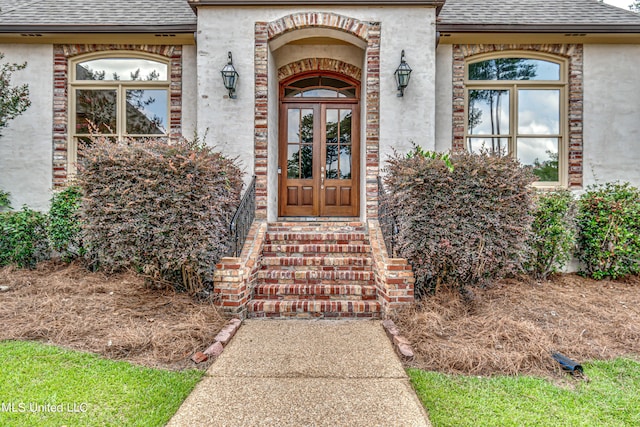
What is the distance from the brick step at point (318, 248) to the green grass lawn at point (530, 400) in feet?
7.59

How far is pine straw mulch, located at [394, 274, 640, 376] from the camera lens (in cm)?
309

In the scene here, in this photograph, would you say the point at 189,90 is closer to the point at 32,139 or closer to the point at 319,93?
the point at 319,93

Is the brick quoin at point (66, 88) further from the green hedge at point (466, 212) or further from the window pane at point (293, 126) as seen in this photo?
the green hedge at point (466, 212)

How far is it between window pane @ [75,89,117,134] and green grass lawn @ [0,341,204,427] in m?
4.83

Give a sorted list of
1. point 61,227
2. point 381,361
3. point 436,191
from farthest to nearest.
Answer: point 61,227
point 436,191
point 381,361

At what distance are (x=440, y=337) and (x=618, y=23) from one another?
21.4ft

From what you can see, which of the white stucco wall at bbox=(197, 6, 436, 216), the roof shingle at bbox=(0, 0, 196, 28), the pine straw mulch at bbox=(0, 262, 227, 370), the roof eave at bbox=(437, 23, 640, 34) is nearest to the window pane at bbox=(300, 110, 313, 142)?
the white stucco wall at bbox=(197, 6, 436, 216)

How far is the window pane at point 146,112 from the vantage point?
271 inches

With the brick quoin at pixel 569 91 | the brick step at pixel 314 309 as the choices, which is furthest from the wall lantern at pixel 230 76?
the brick quoin at pixel 569 91

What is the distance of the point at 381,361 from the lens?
10.4 ft

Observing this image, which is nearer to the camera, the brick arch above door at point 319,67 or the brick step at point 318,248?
the brick step at point 318,248

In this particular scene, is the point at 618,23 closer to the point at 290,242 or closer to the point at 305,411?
the point at 290,242

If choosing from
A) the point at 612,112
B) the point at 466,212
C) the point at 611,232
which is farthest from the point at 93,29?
the point at 612,112

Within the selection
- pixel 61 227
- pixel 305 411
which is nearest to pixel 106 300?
pixel 61 227
